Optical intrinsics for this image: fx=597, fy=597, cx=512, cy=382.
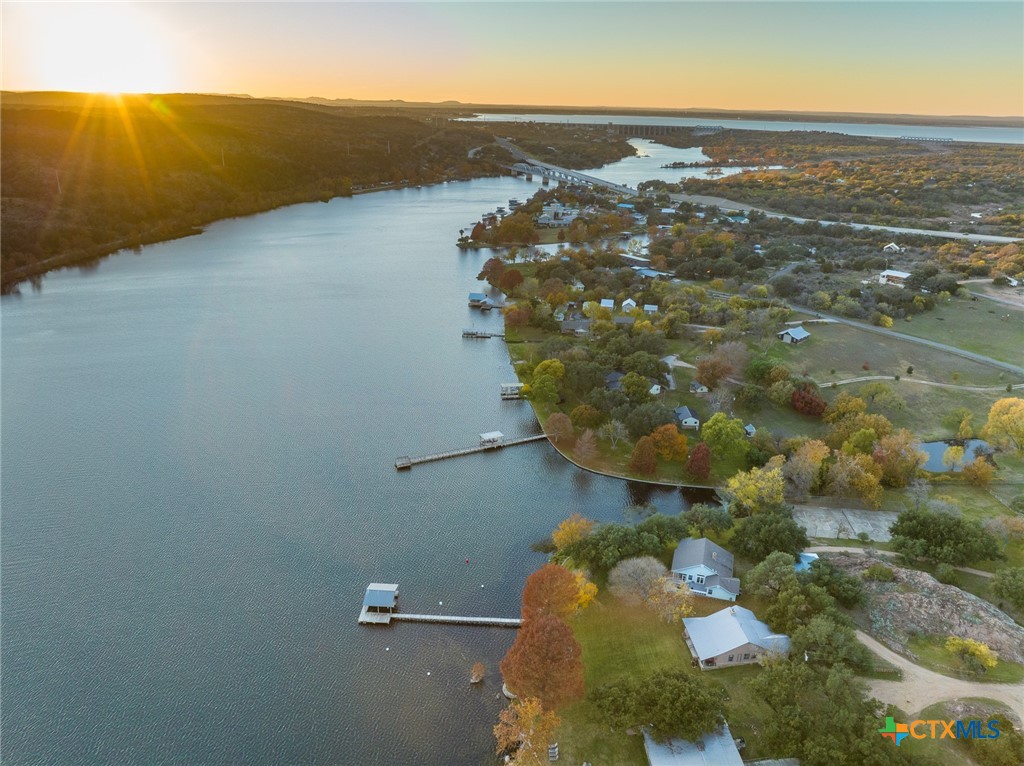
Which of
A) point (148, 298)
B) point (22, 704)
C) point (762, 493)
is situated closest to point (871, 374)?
point (762, 493)

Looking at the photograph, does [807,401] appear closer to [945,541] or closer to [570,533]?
[945,541]

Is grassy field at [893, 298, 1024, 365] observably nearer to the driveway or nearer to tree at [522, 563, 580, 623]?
the driveway

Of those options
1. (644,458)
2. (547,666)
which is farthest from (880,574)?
(547,666)

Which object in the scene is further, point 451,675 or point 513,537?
point 513,537

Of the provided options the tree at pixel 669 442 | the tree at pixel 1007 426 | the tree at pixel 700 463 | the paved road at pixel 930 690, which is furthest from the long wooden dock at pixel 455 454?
the tree at pixel 1007 426

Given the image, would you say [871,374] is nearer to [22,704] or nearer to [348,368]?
[348,368]
